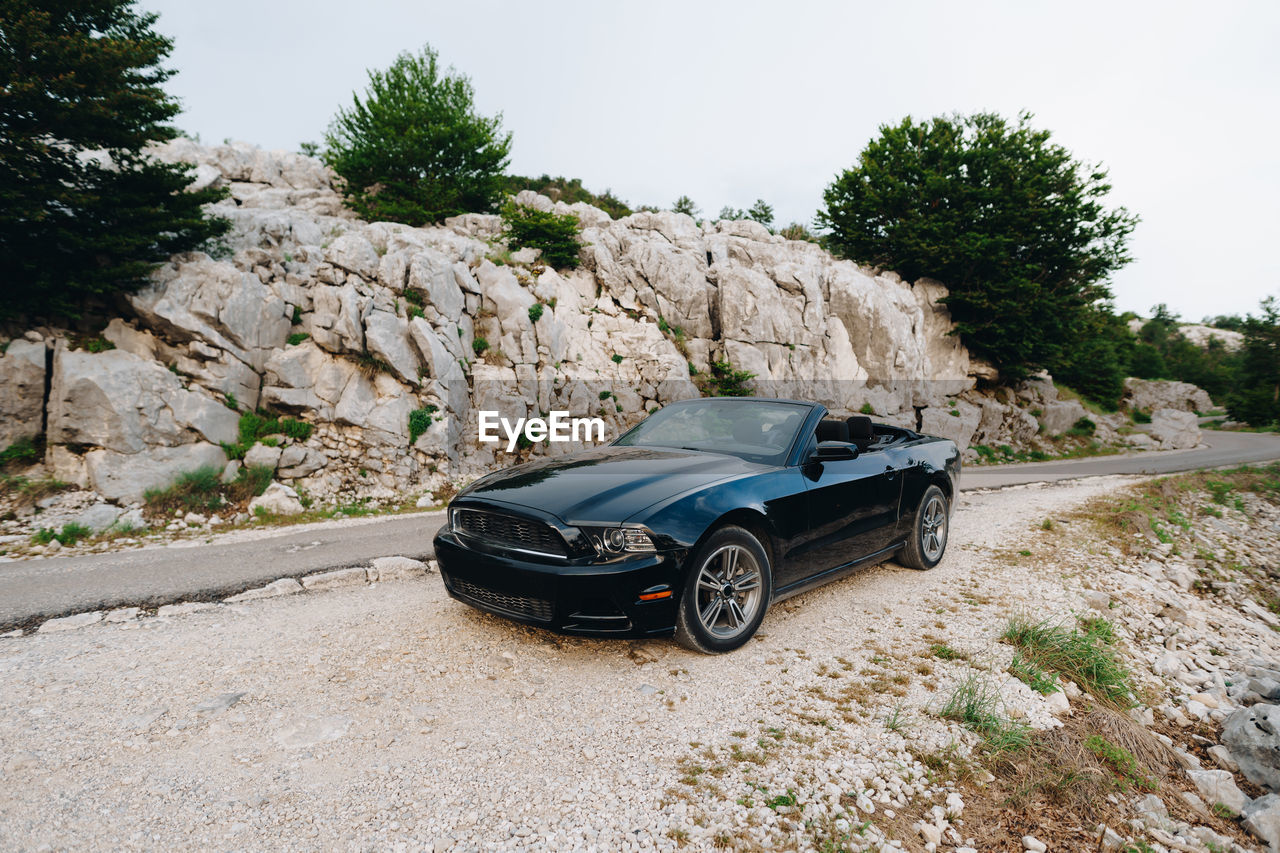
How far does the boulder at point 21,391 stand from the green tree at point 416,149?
10.4 meters

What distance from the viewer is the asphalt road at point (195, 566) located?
4.84 metres

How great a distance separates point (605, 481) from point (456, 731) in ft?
5.30

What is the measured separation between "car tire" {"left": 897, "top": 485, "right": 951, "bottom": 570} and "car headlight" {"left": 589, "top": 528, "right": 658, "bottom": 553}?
3216mm

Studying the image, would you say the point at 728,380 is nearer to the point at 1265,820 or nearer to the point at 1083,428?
the point at 1265,820

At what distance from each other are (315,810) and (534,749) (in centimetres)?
90

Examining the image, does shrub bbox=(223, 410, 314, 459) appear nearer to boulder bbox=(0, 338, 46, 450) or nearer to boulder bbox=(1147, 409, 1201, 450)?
boulder bbox=(0, 338, 46, 450)

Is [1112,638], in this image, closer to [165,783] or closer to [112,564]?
[165,783]

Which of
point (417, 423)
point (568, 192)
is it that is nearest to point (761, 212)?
point (568, 192)

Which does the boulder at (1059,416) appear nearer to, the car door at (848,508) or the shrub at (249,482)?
the car door at (848,508)

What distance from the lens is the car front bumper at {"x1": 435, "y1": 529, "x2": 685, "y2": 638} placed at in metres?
3.23

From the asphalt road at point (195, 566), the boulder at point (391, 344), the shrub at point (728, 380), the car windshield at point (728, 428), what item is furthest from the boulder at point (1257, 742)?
the shrub at point (728, 380)

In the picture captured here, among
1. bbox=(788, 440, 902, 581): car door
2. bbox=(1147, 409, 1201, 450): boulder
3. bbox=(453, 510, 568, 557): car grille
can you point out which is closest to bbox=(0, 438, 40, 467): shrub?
bbox=(453, 510, 568, 557): car grille

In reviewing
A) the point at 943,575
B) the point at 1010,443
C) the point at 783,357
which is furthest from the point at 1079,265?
the point at 943,575

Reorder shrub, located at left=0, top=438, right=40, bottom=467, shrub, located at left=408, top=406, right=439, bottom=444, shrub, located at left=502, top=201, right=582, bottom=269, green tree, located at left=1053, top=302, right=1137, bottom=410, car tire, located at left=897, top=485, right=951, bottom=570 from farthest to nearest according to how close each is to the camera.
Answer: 1. green tree, located at left=1053, top=302, right=1137, bottom=410
2. shrub, located at left=502, top=201, right=582, bottom=269
3. shrub, located at left=408, top=406, right=439, bottom=444
4. shrub, located at left=0, top=438, right=40, bottom=467
5. car tire, located at left=897, top=485, right=951, bottom=570
